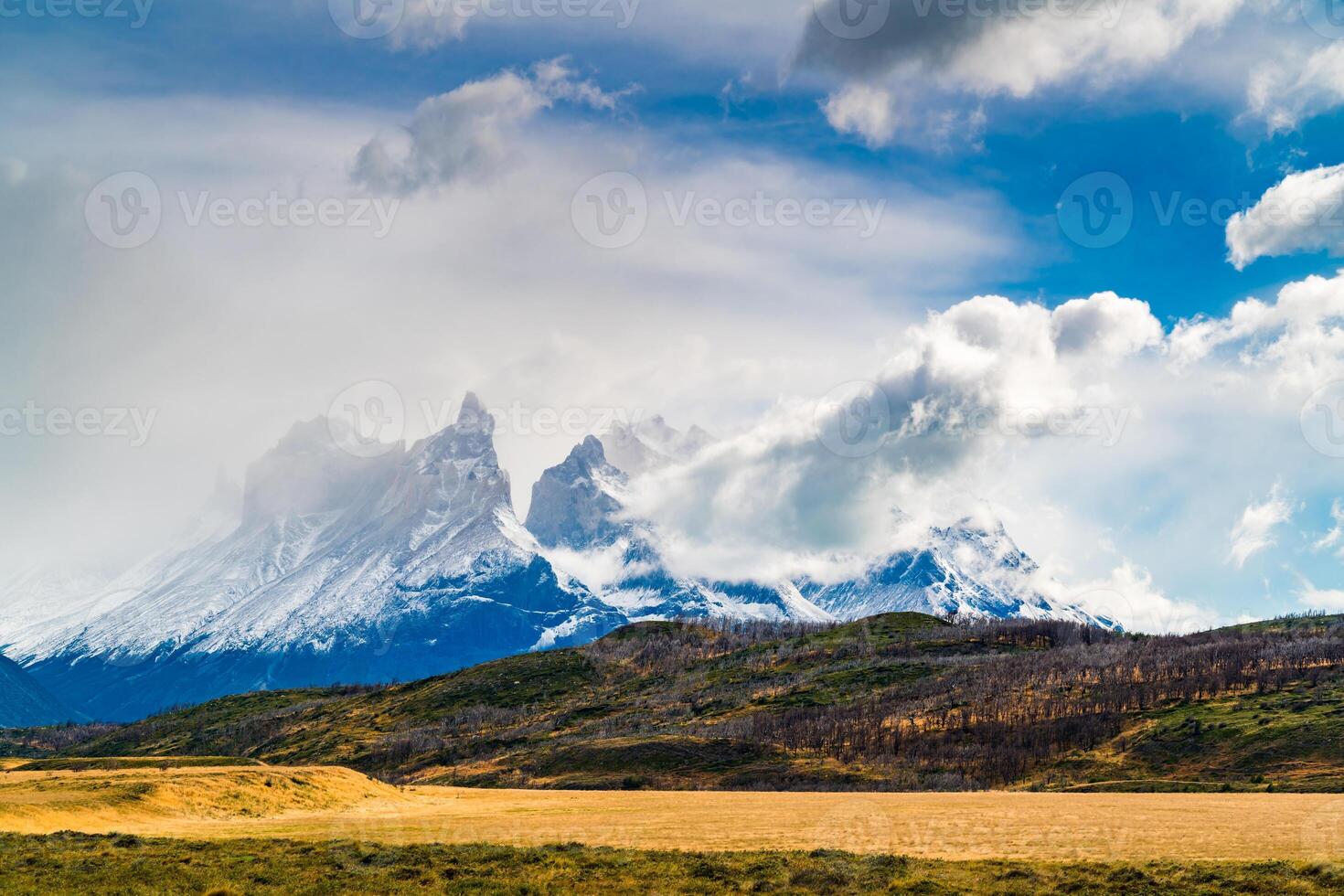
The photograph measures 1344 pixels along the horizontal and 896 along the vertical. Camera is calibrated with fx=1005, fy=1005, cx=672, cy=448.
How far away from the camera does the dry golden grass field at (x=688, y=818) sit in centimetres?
6369

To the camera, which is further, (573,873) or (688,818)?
(688,818)

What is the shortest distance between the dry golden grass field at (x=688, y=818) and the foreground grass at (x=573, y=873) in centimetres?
473

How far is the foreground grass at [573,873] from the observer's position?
166 ft

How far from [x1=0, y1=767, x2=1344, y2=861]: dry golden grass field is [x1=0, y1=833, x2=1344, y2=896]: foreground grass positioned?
4732 millimetres

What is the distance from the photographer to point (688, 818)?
85938 mm

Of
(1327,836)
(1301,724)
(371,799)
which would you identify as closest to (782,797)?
(371,799)

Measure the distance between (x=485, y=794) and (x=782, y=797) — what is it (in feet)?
120

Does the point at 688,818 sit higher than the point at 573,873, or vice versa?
the point at 573,873

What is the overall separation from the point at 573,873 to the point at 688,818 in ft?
102

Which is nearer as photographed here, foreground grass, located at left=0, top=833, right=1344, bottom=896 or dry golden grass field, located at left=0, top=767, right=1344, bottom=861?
foreground grass, located at left=0, top=833, right=1344, bottom=896

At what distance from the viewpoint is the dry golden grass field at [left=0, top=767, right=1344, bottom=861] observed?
63688 millimetres

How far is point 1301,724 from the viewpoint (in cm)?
18588

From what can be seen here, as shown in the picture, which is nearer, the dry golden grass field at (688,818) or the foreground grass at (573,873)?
the foreground grass at (573,873)

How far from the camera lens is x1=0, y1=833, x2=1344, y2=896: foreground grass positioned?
50.7 meters
